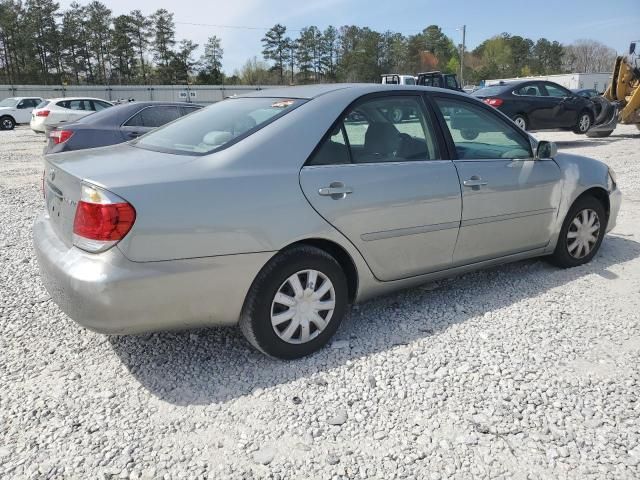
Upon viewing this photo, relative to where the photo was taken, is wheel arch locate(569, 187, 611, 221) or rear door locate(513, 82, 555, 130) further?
rear door locate(513, 82, 555, 130)

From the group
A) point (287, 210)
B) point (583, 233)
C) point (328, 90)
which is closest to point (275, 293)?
point (287, 210)

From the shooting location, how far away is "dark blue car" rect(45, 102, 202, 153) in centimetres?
774

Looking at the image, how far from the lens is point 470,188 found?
11.8 feet

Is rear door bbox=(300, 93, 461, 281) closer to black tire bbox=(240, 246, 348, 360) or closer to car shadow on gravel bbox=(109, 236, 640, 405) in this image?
black tire bbox=(240, 246, 348, 360)

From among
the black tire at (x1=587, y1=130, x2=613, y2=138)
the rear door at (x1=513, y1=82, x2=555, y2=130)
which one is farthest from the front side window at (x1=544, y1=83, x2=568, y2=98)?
the black tire at (x1=587, y1=130, x2=613, y2=138)

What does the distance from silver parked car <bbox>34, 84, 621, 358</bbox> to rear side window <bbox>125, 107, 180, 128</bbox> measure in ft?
16.6

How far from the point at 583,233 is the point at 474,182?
154cm

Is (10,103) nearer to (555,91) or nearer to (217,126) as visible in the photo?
(555,91)

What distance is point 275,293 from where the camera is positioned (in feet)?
9.30

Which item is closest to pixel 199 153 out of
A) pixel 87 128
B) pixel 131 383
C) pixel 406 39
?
pixel 131 383

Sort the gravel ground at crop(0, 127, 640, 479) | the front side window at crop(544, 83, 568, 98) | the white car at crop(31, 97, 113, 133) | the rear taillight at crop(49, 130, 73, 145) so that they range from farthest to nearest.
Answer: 1. the white car at crop(31, 97, 113, 133)
2. the front side window at crop(544, 83, 568, 98)
3. the rear taillight at crop(49, 130, 73, 145)
4. the gravel ground at crop(0, 127, 640, 479)

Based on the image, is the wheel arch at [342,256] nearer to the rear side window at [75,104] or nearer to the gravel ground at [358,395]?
the gravel ground at [358,395]

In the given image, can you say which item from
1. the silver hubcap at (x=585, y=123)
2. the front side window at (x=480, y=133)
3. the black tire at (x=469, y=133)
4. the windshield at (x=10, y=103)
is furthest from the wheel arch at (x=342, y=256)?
the windshield at (x=10, y=103)

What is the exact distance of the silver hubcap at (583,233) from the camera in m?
4.44
